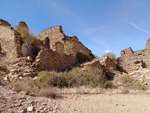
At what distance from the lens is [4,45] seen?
978cm

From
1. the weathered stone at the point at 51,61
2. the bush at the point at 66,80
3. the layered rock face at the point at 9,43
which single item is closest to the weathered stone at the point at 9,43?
the layered rock face at the point at 9,43

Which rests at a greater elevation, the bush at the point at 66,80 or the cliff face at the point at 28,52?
the cliff face at the point at 28,52

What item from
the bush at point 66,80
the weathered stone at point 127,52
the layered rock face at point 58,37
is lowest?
the bush at point 66,80

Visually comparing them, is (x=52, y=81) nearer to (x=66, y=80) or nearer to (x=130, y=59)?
(x=66, y=80)

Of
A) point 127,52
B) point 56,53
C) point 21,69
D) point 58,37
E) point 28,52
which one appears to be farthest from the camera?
point 127,52

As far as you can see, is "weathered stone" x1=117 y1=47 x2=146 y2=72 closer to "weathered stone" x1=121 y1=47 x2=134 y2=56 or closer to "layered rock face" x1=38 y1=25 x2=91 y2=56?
"weathered stone" x1=121 y1=47 x2=134 y2=56

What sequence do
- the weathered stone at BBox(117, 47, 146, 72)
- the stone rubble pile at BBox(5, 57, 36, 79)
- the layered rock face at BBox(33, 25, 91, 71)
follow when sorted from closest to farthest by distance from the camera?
the stone rubble pile at BBox(5, 57, 36, 79)
the layered rock face at BBox(33, 25, 91, 71)
the weathered stone at BBox(117, 47, 146, 72)

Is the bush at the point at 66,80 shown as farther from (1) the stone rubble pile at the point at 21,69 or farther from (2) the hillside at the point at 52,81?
(1) the stone rubble pile at the point at 21,69

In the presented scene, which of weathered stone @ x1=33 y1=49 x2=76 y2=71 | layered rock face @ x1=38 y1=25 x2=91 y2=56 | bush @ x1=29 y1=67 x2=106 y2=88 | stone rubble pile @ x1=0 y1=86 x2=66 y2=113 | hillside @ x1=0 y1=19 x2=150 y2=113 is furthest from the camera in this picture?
layered rock face @ x1=38 y1=25 x2=91 y2=56

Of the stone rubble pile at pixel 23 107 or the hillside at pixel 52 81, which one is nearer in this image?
the stone rubble pile at pixel 23 107

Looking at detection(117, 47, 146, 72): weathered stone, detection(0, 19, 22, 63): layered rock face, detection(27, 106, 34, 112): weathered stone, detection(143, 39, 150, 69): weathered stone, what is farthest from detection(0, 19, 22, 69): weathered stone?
detection(143, 39, 150, 69): weathered stone

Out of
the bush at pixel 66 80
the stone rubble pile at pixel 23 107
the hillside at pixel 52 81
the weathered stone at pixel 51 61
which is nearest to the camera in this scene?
the stone rubble pile at pixel 23 107

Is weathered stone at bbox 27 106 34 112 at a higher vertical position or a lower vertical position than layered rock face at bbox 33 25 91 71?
lower

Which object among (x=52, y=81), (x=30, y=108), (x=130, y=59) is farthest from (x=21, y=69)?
(x=130, y=59)
